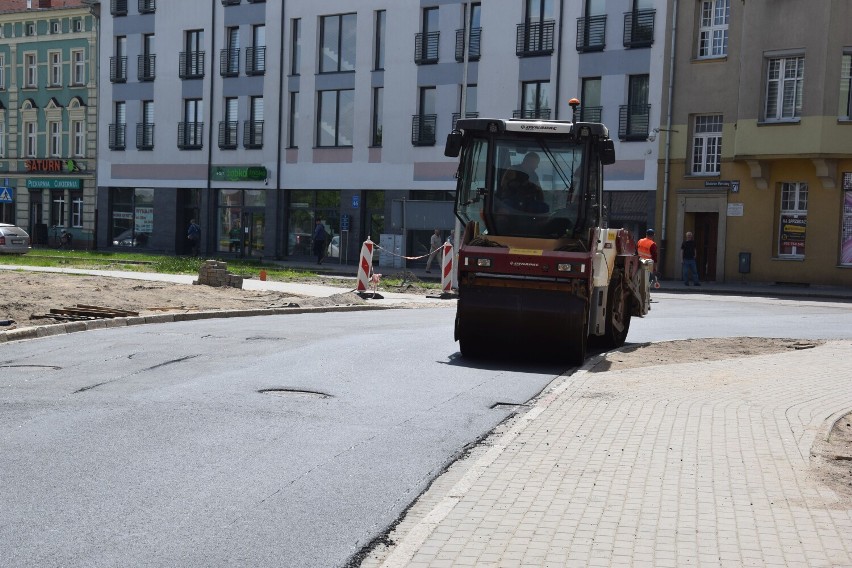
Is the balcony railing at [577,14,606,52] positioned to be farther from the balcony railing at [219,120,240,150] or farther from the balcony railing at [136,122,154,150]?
the balcony railing at [136,122,154,150]

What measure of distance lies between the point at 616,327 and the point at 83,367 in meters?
7.90

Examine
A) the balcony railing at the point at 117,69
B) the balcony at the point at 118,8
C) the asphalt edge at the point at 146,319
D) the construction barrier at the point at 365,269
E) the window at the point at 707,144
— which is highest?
the balcony at the point at 118,8

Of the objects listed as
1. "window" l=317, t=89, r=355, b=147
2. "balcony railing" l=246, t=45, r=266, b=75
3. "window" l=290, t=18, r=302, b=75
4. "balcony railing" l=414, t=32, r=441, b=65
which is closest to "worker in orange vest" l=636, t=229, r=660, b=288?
"balcony railing" l=414, t=32, r=441, b=65

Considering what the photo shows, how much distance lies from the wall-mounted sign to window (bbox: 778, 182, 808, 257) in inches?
1382

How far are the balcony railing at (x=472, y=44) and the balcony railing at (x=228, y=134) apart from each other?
11748mm

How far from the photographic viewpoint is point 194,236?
53.4 m

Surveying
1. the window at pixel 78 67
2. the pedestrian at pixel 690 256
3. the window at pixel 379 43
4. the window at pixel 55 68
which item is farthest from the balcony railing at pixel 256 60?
the pedestrian at pixel 690 256

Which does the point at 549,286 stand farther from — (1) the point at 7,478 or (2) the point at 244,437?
(1) the point at 7,478

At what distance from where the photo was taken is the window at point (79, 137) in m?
59.5

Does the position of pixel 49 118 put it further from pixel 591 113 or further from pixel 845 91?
pixel 845 91

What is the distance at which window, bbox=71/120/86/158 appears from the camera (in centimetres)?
5953

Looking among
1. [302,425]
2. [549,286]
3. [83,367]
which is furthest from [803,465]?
[83,367]

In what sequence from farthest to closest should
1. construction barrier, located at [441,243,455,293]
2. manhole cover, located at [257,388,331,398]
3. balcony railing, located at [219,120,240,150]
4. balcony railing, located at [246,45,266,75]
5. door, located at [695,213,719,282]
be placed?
balcony railing, located at [219,120,240,150] → balcony railing, located at [246,45,266,75] → door, located at [695,213,719,282] → construction barrier, located at [441,243,455,293] → manhole cover, located at [257,388,331,398]

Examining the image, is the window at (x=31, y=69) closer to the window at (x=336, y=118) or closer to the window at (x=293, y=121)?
the window at (x=293, y=121)
